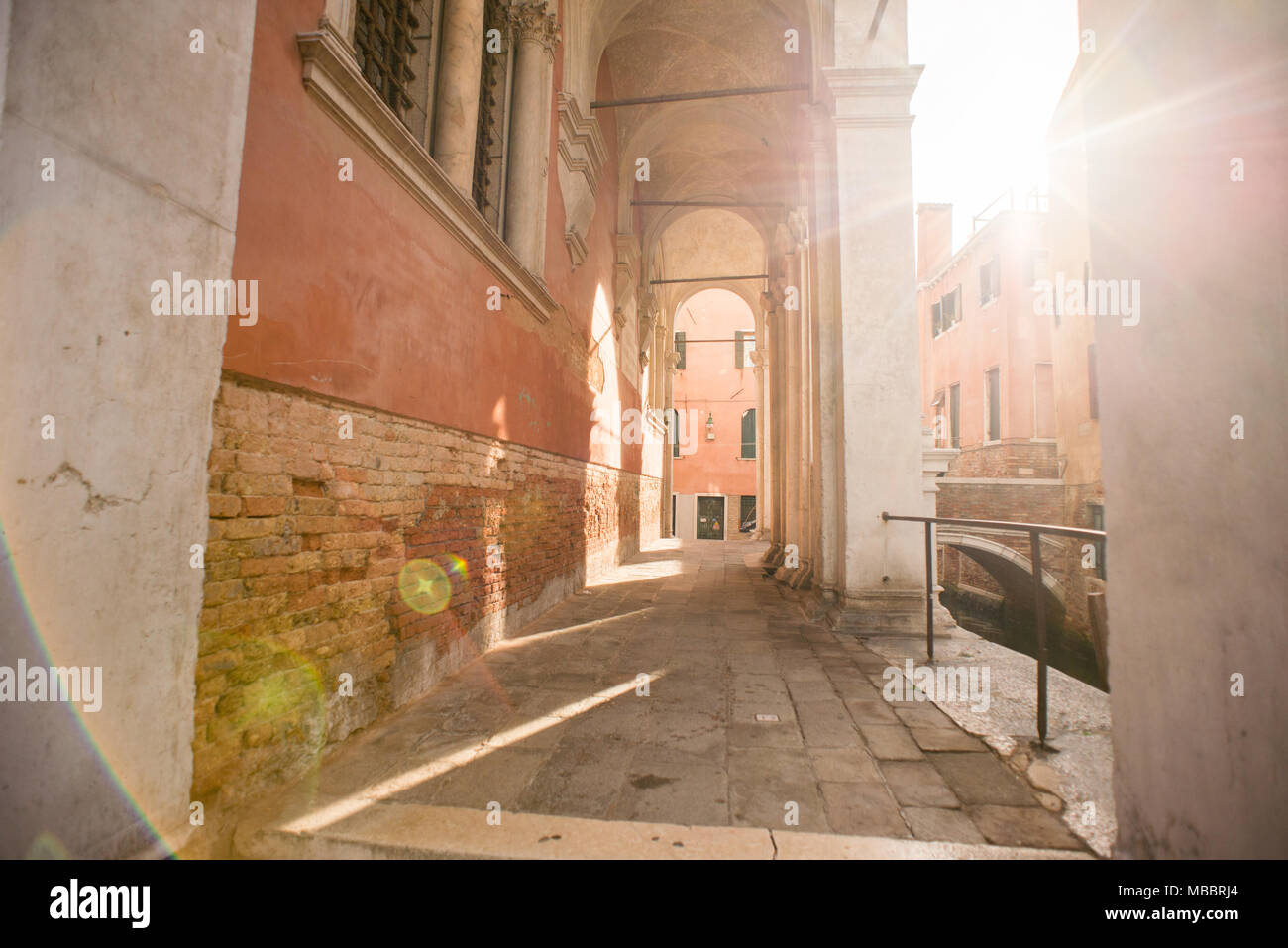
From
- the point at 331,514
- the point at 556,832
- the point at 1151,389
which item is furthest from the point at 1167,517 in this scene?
the point at 331,514

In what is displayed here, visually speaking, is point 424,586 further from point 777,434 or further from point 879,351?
point 777,434

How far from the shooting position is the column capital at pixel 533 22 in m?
5.13

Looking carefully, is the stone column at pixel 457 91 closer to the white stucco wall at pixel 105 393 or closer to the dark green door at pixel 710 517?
the white stucco wall at pixel 105 393

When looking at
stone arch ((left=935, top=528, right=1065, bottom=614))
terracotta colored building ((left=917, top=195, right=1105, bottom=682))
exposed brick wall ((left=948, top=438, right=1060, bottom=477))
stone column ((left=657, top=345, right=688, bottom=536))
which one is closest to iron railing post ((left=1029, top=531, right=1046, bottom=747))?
terracotta colored building ((left=917, top=195, right=1105, bottom=682))

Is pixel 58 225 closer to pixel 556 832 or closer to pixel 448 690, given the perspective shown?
pixel 556 832

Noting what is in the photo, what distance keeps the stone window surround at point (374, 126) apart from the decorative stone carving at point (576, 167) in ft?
8.29

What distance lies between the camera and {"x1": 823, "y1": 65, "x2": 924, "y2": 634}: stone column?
475cm

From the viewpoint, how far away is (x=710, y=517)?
22219mm

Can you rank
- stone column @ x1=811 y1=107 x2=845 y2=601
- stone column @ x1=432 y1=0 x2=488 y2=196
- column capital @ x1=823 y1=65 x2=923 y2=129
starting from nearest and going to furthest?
stone column @ x1=432 y1=0 x2=488 y2=196
column capital @ x1=823 y1=65 x2=923 y2=129
stone column @ x1=811 y1=107 x2=845 y2=601

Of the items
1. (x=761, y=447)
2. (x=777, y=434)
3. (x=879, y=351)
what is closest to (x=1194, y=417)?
(x=879, y=351)

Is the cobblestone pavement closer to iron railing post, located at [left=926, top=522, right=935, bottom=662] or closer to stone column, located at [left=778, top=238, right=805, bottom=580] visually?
iron railing post, located at [left=926, top=522, right=935, bottom=662]

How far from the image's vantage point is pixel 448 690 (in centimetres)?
329

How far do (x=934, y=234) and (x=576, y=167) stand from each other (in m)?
22.2

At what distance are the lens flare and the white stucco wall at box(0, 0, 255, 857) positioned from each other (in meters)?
1.27
